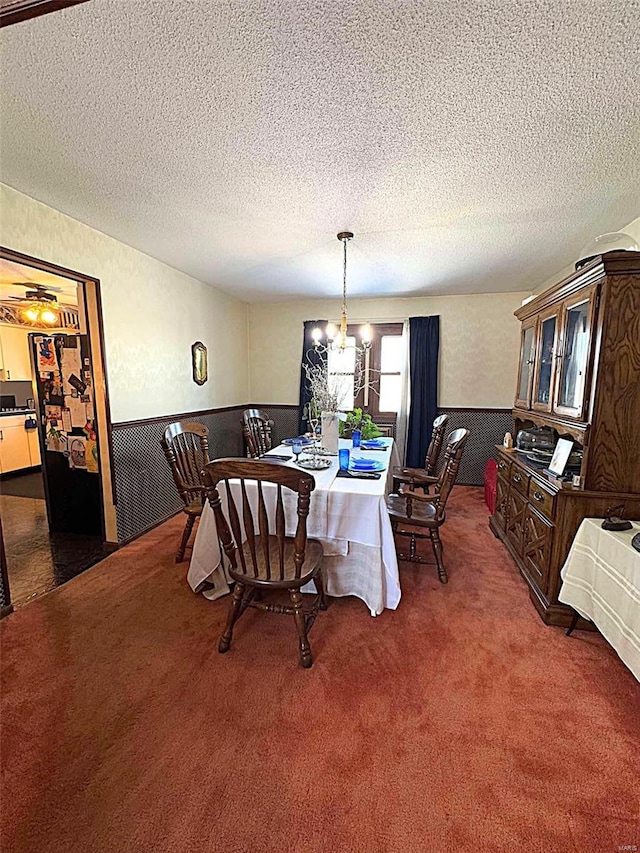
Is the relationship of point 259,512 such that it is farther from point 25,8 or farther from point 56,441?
point 56,441

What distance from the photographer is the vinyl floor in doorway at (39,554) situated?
255 cm

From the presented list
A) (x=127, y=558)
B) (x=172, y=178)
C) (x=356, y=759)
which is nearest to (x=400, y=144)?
(x=172, y=178)

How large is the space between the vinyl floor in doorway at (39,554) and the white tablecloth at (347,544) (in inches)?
40.6

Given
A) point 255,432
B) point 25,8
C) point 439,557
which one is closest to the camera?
point 25,8

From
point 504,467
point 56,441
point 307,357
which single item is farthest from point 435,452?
point 56,441

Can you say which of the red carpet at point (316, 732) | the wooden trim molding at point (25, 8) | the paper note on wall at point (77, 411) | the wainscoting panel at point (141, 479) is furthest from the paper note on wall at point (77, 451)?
the wooden trim molding at point (25, 8)

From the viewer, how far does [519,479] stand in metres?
2.77

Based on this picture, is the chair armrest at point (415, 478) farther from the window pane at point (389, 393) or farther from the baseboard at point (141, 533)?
the baseboard at point (141, 533)

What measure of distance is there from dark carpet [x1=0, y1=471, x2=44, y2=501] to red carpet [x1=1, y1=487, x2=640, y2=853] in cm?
282

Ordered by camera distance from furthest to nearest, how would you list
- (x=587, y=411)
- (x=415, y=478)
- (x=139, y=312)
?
1. (x=139, y=312)
2. (x=415, y=478)
3. (x=587, y=411)

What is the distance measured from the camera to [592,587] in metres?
1.91

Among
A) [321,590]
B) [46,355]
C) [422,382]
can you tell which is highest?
[46,355]

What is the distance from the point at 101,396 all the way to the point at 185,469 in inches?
34.6

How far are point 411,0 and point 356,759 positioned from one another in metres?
2.44
